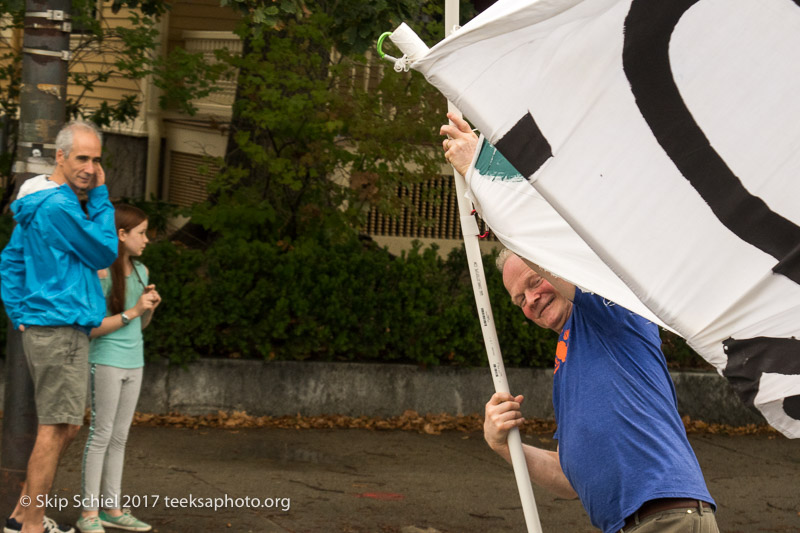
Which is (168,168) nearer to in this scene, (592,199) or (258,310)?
(258,310)

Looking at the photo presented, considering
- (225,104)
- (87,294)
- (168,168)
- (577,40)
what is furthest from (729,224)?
(168,168)

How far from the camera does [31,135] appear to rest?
5.61 m

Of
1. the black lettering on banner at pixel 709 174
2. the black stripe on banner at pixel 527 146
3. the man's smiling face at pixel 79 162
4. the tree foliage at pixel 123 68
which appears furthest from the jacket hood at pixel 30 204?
the tree foliage at pixel 123 68

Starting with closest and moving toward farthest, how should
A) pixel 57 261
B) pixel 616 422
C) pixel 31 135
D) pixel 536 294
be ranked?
pixel 616 422 → pixel 536 294 → pixel 57 261 → pixel 31 135

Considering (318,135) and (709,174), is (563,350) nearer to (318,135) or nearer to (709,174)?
(709,174)


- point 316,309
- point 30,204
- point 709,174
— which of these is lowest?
point 316,309

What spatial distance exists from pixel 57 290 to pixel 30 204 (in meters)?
0.49

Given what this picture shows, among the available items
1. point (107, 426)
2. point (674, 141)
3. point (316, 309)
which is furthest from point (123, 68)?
point (674, 141)

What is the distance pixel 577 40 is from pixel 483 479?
580 cm

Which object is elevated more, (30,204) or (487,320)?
(487,320)

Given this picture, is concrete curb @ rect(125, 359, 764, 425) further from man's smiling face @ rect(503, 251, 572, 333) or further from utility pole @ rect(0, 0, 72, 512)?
man's smiling face @ rect(503, 251, 572, 333)

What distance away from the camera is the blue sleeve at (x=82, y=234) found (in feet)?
16.5

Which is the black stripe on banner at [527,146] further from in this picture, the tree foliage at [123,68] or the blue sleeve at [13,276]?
the tree foliage at [123,68]

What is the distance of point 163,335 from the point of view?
861cm
